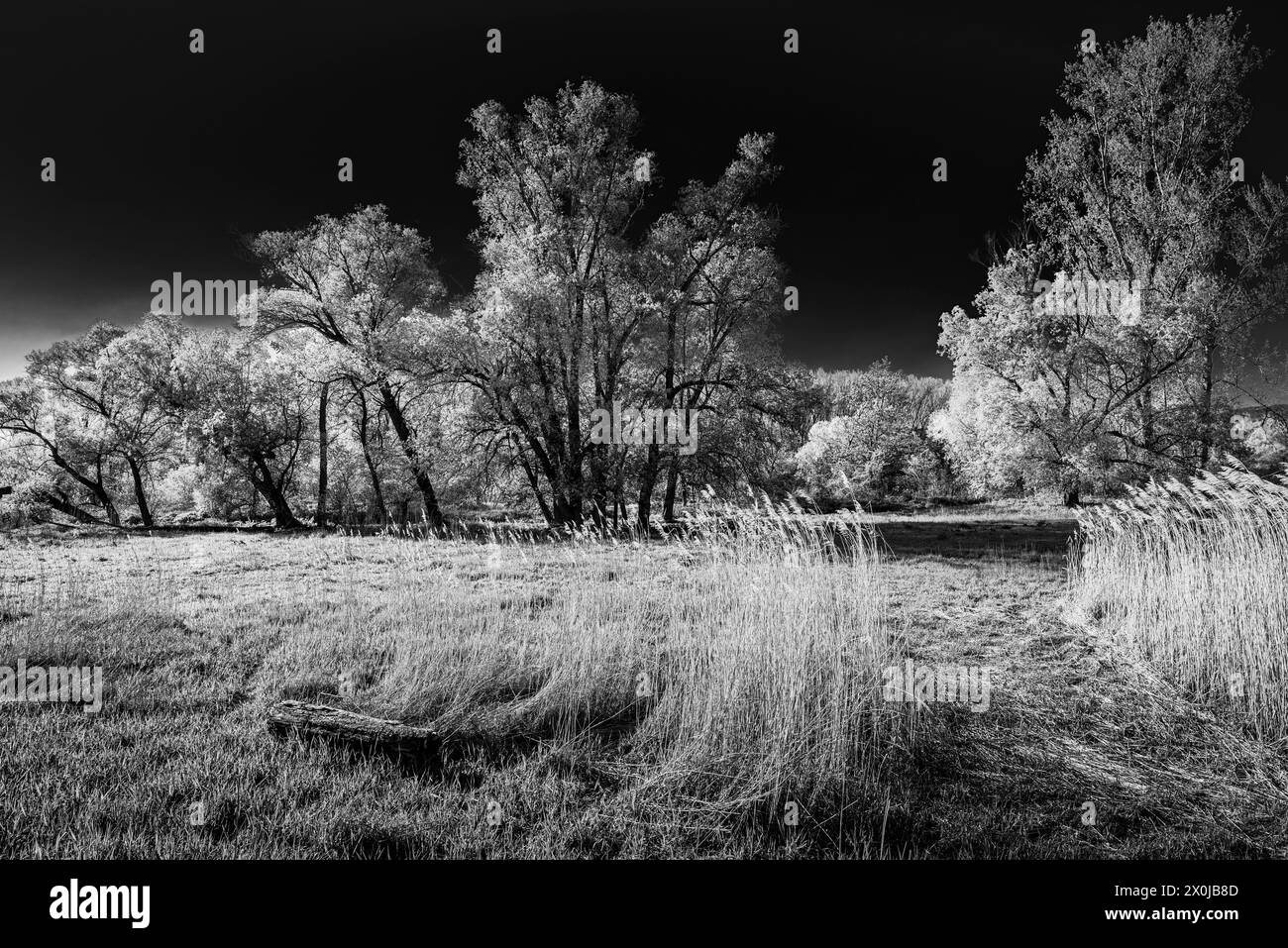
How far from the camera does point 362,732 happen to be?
15.0ft

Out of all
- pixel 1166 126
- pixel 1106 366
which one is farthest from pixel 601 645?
pixel 1166 126

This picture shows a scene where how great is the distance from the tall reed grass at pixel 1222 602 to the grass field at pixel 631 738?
13.7 inches

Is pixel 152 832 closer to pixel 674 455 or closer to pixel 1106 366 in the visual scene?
pixel 674 455

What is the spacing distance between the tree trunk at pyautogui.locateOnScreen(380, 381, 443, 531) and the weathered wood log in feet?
49.6

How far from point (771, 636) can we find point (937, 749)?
1.66 meters

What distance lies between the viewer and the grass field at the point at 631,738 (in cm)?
370

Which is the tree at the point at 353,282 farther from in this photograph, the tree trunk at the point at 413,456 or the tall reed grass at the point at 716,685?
the tall reed grass at the point at 716,685

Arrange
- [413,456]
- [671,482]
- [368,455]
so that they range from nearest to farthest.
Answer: [413,456] → [671,482] → [368,455]

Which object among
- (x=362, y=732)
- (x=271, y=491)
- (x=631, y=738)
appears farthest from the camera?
(x=271, y=491)

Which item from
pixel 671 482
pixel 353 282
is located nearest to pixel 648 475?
pixel 671 482

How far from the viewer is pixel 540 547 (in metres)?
16.6

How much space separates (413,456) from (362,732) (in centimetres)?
1678

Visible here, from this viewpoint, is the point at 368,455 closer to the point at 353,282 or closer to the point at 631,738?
the point at 353,282

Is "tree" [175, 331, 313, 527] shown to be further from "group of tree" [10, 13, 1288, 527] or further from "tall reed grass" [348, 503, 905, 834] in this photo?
"tall reed grass" [348, 503, 905, 834]
